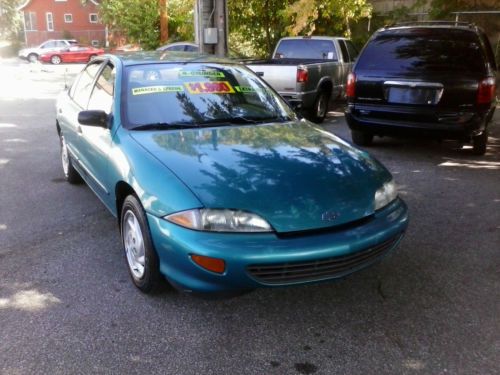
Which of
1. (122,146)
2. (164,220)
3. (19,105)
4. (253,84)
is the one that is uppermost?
(253,84)

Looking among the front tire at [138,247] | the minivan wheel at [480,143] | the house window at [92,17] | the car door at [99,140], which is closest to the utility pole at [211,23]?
the minivan wheel at [480,143]

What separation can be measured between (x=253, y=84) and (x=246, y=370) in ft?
8.89

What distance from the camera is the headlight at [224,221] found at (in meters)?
2.76

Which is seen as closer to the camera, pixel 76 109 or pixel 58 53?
pixel 76 109

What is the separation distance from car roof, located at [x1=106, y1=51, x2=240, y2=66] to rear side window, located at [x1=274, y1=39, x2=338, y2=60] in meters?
6.66

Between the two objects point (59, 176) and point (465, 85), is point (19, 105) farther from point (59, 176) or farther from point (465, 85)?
point (465, 85)

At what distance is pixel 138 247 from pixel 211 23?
8.65 meters

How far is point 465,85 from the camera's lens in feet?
19.9

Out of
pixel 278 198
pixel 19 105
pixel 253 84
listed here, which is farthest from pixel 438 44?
pixel 19 105

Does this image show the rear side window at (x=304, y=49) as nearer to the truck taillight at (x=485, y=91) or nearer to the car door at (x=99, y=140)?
the truck taillight at (x=485, y=91)

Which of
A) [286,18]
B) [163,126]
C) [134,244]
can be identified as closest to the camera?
[134,244]

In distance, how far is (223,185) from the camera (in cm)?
295

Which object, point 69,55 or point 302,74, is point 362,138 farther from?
point 69,55

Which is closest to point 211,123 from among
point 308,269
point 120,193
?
point 120,193
